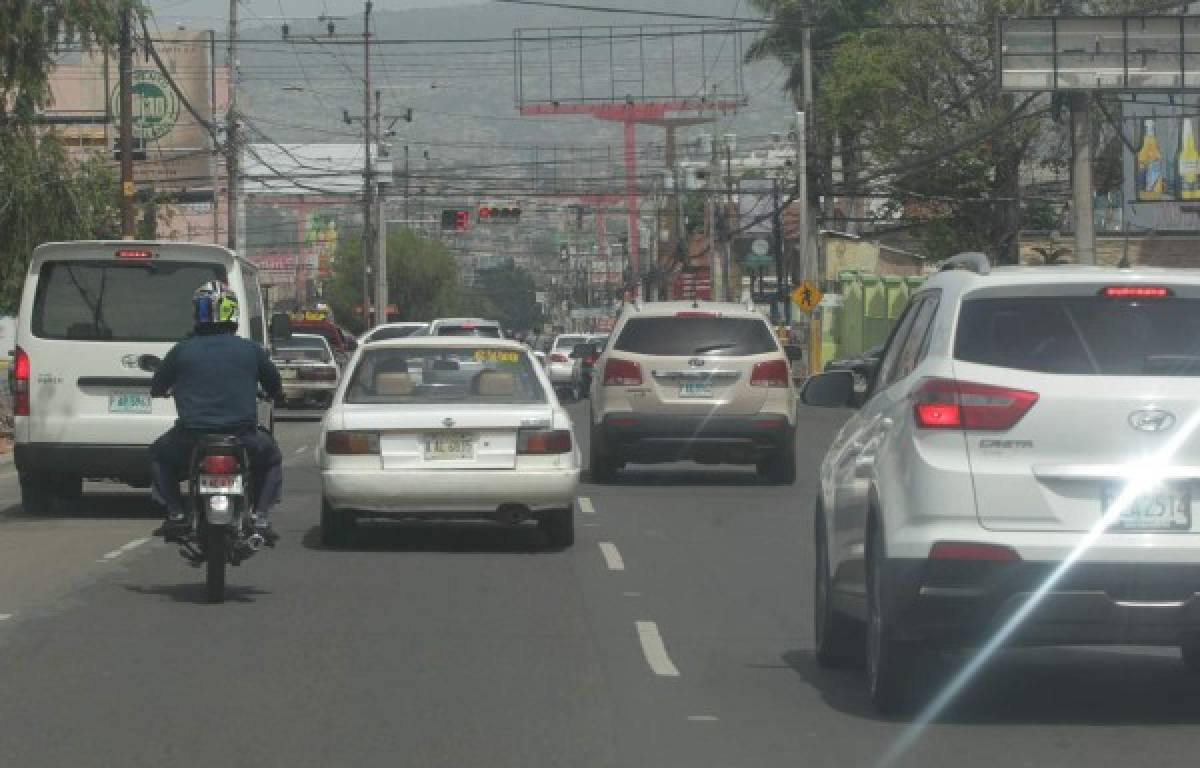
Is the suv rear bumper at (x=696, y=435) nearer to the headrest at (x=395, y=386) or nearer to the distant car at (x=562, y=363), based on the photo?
the headrest at (x=395, y=386)

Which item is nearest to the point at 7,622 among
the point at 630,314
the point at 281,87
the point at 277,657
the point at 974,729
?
the point at 277,657

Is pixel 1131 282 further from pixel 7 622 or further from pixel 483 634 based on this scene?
pixel 7 622

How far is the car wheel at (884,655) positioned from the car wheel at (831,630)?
1141 millimetres

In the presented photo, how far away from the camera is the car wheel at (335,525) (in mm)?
17188

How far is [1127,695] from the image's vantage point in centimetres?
1044

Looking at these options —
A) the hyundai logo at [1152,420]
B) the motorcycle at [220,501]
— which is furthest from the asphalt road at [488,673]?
the hyundai logo at [1152,420]

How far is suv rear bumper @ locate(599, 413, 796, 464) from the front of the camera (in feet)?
79.3

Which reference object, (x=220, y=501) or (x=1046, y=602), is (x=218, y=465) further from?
(x=1046, y=602)

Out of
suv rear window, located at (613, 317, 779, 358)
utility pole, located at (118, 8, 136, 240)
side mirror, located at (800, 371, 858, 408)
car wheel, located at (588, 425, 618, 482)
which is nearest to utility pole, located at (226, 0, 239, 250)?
utility pole, located at (118, 8, 136, 240)

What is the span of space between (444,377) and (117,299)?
12.5 ft

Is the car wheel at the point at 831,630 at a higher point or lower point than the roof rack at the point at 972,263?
lower

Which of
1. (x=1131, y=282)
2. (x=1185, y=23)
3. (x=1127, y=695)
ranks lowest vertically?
(x=1127, y=695)

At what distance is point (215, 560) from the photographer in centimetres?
1386

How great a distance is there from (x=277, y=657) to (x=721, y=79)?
81.1 m
